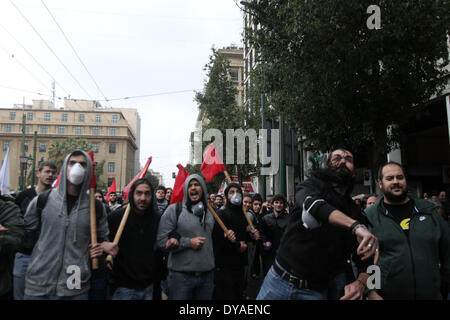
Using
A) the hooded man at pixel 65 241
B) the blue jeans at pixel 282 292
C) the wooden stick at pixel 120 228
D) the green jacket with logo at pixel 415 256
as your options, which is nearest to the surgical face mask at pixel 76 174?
the hooded man at pixel 65 241

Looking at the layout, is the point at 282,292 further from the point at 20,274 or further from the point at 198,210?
the point at 20,274

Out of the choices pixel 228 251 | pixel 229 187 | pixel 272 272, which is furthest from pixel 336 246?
pixel 229 187

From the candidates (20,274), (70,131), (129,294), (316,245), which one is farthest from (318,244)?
(70,131)

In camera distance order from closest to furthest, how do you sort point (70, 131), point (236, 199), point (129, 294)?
point (129, 294)
point (236, 199)
point (70, 131)

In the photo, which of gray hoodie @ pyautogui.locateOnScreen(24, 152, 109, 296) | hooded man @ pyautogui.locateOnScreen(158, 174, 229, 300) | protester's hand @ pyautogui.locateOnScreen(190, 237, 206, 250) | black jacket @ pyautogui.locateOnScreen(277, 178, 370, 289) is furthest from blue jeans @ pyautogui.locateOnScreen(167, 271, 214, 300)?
black jacket @ pyautogui.locateOnScreen(277, 178, 370, 289)

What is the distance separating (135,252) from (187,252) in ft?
2.18

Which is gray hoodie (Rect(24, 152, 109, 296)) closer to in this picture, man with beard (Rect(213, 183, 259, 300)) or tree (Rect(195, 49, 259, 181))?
man with beard (Rect(213, 183, 259, 300))

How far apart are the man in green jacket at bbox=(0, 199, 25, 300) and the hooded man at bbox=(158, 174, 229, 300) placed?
4.23 ft

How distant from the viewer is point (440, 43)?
741 cm

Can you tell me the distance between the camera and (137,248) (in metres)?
3.51

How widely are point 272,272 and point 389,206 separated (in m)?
1.31

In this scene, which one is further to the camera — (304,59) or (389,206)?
(304,59)

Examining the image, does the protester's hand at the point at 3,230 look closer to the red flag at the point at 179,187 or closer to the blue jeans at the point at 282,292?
the blue jeans at the point at 282,292

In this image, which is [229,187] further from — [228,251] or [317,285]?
[317,285]
